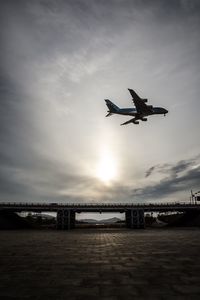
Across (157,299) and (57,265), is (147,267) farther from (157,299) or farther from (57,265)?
(157,299)

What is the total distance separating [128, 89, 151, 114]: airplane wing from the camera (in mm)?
51156

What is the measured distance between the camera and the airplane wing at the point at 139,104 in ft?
168

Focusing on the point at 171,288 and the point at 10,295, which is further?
the point at 171,288

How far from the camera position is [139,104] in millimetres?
53188

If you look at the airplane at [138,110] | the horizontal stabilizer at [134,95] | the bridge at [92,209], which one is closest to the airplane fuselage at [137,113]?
the airplane at [138,110]

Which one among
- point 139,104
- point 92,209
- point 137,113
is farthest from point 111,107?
point 92,209

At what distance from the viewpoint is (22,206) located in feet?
270

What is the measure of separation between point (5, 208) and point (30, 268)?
74356mm

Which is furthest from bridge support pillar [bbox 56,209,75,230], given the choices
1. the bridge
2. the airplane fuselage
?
the airplane fuselage

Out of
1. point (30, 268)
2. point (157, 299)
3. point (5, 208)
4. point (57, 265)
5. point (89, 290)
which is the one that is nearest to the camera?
point (157, 299)

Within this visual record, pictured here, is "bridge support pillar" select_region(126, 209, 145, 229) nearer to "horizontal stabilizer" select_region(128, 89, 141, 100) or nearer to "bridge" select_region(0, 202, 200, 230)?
"bridge" select_region(0, 202, 200, 230)

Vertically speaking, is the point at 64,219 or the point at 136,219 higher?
the point at 64,219

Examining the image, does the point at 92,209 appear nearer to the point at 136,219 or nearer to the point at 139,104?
the point at 136,219

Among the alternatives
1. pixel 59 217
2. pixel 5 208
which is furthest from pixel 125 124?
pixel 5 208
